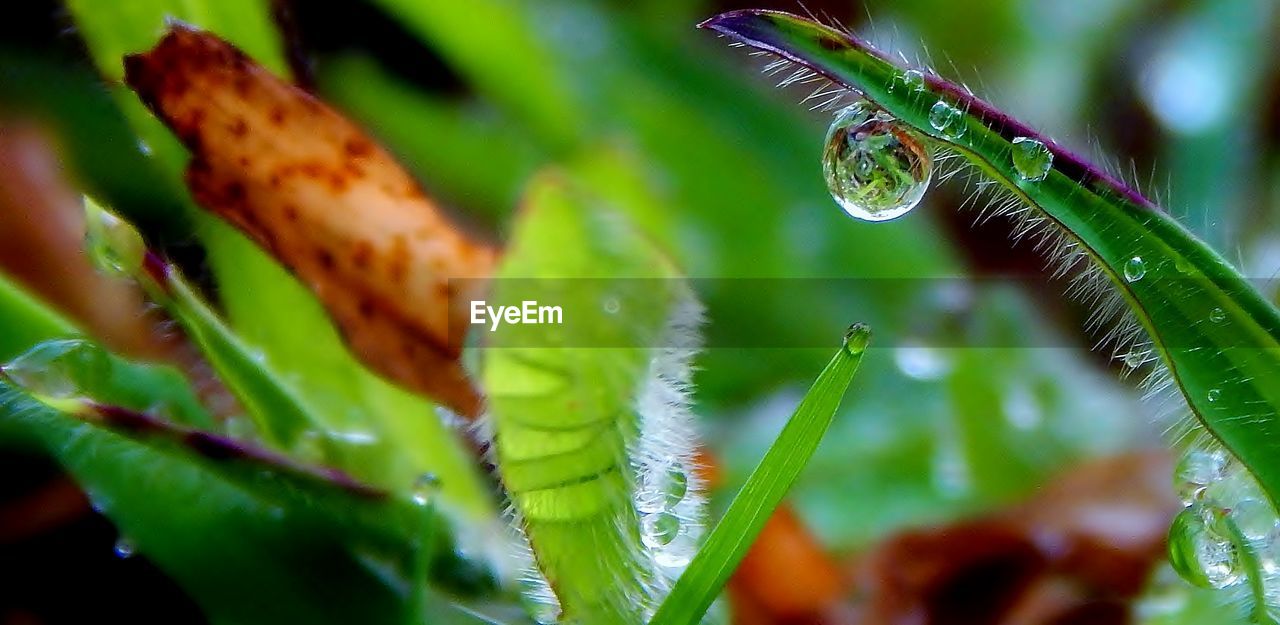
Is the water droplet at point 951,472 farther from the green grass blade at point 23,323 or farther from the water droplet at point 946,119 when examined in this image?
the green grass blade at point 23,323

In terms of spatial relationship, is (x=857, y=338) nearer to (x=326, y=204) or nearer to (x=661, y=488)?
(x=661, y=488)

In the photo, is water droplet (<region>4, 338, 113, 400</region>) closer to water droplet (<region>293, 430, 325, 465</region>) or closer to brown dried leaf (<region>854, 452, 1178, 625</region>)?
water droplet (<region>293, 430, 325, 465</region>)

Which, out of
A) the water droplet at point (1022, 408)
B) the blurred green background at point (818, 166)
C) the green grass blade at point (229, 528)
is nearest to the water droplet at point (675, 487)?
the green grass blade at point (229, 528)

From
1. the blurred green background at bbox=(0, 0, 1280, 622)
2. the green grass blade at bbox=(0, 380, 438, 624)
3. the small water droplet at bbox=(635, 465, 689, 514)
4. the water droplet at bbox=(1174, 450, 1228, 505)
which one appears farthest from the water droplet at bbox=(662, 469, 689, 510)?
the blurred green background at bbox=(0, 0, 1280, 622)

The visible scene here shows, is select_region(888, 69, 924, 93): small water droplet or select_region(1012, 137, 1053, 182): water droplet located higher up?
select_region(888, 69, 924, 93): small water droplet

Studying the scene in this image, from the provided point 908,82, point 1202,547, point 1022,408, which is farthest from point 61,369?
point 1022,408

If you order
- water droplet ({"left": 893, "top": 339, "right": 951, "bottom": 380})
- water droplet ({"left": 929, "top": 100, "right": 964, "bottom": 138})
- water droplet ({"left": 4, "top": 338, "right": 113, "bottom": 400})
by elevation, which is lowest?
water droplet ({"left": 893, "top": 339, "right": 951, "bottom": 380})

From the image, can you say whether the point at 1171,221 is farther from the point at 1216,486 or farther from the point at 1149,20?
the point at 1149,20
